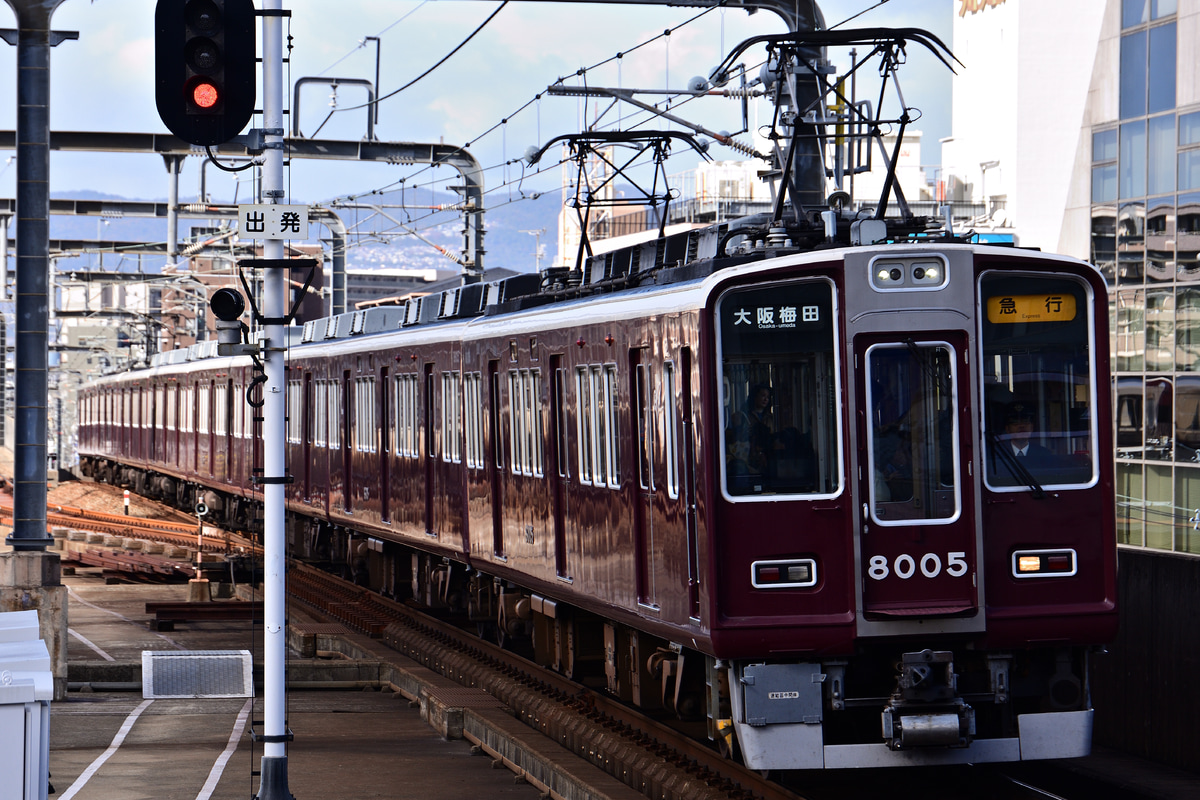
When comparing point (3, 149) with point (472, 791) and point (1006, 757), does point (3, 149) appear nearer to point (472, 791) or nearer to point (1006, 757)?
point (472, 791)

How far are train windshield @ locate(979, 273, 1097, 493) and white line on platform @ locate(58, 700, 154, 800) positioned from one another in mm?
5415

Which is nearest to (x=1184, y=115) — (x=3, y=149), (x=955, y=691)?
(x=955, y=691)

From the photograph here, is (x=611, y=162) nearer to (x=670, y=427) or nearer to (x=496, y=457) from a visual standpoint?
(x=496, y=457)

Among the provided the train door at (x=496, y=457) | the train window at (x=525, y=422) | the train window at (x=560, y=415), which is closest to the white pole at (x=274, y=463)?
the train window at (x=560, y=415)

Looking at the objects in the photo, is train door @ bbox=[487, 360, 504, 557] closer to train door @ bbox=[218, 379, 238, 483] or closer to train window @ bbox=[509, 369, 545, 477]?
train window @ bbox=[509, 369, 545, 477]

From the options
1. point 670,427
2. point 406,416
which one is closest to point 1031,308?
point 670,427

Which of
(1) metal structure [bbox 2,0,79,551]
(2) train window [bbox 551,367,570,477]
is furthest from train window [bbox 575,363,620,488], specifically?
(1) metal structure [bbox 2,0,79,551]

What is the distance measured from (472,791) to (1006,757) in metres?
3.20

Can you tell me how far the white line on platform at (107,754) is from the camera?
10.2 metres

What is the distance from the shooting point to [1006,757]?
29.8ft

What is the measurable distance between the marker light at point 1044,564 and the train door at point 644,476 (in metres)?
2.10

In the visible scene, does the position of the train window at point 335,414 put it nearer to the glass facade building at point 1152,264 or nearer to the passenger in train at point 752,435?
the glass facade building at point 1152,264

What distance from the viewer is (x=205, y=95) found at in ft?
29.7

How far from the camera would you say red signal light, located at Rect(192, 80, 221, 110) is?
9.03 meters
